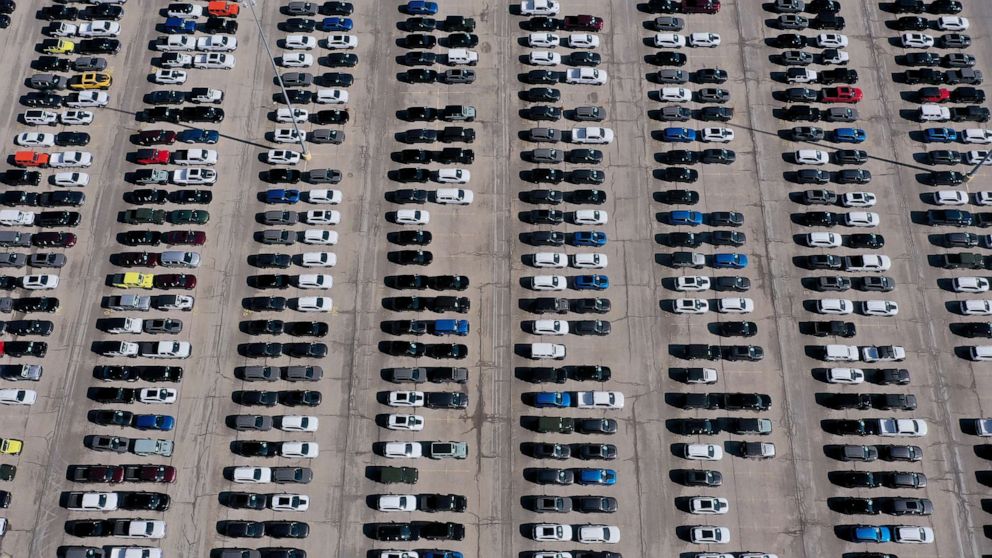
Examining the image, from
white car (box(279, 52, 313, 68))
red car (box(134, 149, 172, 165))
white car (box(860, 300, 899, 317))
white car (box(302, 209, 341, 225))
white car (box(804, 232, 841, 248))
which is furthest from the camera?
white car (box(279, 52, 313, 68))

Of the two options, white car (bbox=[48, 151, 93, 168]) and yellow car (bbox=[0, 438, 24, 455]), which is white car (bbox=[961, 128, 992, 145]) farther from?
yellow car (bbox=[0, 438, 24, 455])

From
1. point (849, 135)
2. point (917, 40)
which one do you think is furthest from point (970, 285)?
point (917, 40)

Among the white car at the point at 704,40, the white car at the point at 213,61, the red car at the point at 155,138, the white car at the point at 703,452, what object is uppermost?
the white car at the point at 704,40

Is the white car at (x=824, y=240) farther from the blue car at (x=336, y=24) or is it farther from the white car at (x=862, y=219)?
the blue car at (x=336, y=24)

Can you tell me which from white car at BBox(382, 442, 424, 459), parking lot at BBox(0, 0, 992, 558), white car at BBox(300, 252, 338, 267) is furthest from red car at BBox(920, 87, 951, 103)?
white car at BBox(300, 252, 338, 267)

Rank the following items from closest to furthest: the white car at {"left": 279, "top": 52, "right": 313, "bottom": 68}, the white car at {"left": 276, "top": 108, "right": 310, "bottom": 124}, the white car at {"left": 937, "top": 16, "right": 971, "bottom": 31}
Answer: the white car at {"left": 276, "top": 108, "right": 310, "bottom": 124} < the white car at {"left": 279, "top": 52, "right": 313, "bottom": 68} < the white car at {"left": 937, "top": 16, "right": 971, "bottom": 31}

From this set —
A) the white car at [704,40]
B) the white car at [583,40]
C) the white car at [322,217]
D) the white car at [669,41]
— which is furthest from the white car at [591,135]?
the white car at [322,217]

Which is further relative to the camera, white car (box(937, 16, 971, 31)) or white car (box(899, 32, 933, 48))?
white car (box(937, 16, 971, 31))
